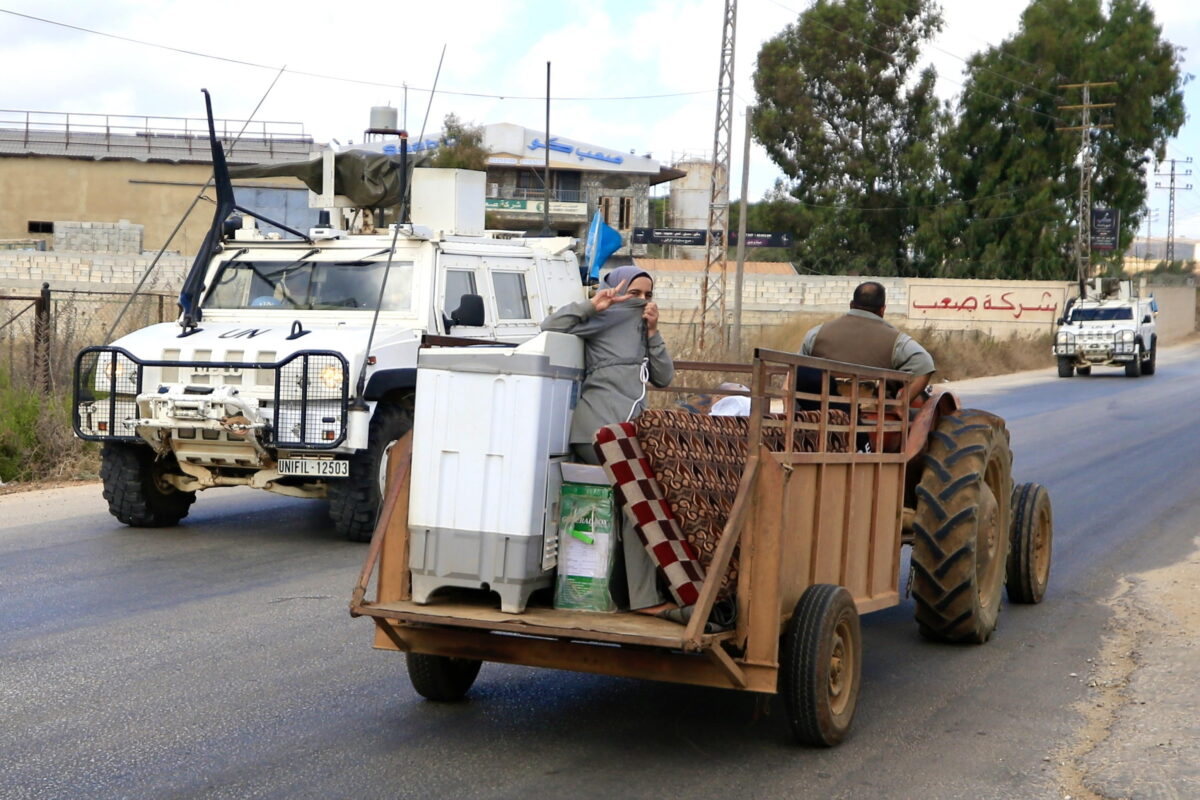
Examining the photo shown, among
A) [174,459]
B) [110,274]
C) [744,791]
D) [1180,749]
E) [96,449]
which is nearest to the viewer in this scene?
[744,791]

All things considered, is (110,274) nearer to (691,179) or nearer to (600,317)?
(600,317)

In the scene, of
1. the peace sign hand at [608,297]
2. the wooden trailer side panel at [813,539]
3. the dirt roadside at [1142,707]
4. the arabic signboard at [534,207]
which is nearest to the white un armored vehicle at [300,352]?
the peace sign hand at [608,297]

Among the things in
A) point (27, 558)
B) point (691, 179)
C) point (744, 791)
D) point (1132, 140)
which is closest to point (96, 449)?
point (27, 558)

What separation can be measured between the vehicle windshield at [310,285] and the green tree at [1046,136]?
54.3 metres

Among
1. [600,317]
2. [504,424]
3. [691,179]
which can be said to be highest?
[691,179]

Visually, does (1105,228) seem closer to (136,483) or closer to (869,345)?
(136,483)

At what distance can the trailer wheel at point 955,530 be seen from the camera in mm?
7043

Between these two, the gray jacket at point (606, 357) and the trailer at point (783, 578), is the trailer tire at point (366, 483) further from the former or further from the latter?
the gray jacket at point (606, 357)

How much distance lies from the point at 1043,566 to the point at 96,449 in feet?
31.0

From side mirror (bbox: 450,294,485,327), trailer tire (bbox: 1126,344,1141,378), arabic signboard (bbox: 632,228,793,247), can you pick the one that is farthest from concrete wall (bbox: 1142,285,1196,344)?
side mirror (bbox: 450,294,485,327)

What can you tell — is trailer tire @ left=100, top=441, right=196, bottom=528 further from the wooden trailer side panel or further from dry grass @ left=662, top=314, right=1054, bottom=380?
dry grass @ left=662, top=314, right=1054, bottom=380

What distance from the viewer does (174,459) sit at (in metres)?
10.6

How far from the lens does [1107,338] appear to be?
36.8m

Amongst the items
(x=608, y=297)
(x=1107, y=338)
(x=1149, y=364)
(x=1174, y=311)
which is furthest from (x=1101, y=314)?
(x=608, y=297)
